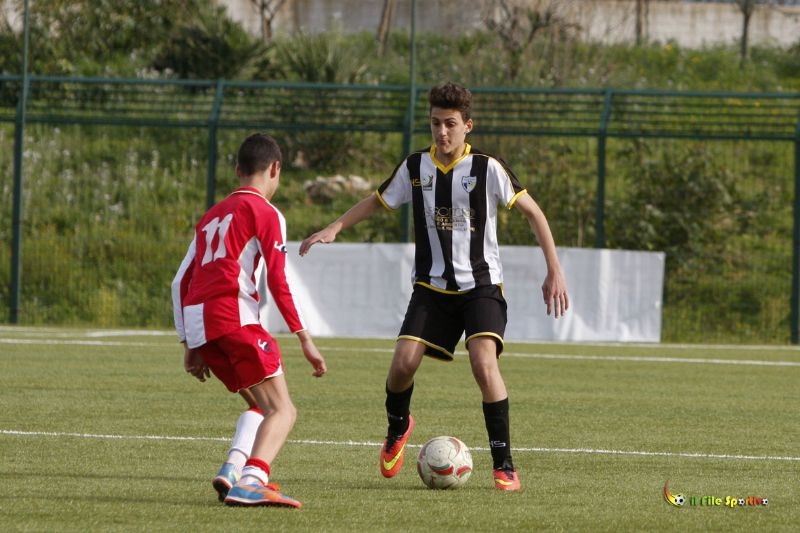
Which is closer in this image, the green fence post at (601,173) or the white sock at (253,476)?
the white sock at (253,476)

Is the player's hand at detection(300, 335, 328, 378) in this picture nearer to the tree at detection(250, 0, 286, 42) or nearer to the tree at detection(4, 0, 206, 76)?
the tree at detection(4, 0, 206, 76)

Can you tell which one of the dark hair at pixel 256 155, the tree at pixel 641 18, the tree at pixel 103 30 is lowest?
the dark hair at pixel 256 155

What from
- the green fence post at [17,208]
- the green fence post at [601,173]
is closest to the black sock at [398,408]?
the green fence post at [601,173]

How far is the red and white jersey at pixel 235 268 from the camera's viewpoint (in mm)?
6227

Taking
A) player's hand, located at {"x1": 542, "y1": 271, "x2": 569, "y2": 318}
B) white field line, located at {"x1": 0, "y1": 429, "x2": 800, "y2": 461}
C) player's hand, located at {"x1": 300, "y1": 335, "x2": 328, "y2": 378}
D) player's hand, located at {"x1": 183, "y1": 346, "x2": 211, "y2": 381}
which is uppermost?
player's hand, located at {"x1": 542, "y1": 271, "x2": 569, "y2": 318}

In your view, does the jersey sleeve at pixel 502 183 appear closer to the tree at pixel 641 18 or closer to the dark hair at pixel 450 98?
the dark hair at pixel 450 98

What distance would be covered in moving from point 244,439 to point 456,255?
4.87 feet

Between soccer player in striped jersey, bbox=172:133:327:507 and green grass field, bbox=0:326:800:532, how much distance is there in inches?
7.3

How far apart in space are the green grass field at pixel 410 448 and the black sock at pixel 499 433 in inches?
5.5

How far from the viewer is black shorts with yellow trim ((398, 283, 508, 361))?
725cm

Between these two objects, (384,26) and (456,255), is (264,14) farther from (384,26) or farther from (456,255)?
(456,255)

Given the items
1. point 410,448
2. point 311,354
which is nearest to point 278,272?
point 311,354

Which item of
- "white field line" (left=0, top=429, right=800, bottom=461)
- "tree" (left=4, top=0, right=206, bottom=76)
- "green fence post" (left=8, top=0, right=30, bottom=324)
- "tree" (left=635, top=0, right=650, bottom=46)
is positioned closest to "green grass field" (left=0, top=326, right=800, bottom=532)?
"white field line" (left=0, top=429, right=800, bottom=461)

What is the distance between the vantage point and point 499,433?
7117mm
